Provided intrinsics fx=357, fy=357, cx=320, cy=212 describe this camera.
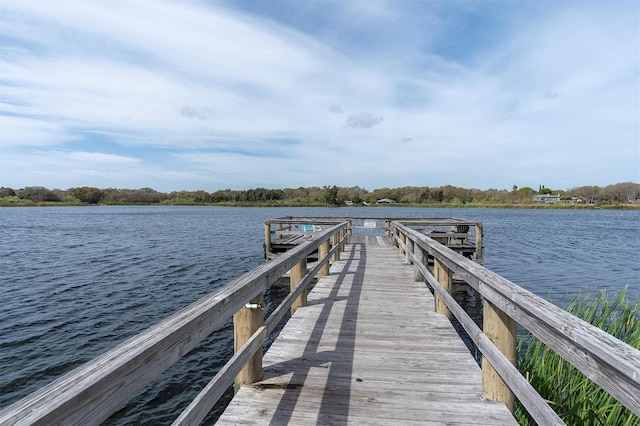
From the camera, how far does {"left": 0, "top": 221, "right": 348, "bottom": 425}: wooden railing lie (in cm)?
91

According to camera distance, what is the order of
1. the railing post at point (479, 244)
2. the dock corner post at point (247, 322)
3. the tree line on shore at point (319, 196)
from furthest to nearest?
the tree line on shore at point (319, 196) < the railing post at point (479, 244) < the dock corner post at point (247, 322)

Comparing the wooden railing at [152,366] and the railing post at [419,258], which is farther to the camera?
the railing post at [419,258]

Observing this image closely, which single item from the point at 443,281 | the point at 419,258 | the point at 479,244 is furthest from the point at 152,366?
the point at 479,244

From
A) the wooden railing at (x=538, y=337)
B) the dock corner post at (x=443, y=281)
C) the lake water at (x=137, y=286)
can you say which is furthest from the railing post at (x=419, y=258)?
the lake water at (x=137, y=286)

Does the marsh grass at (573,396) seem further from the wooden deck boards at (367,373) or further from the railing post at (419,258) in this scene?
the railing post at (419,258)

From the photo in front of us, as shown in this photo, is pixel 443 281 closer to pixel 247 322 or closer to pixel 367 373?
pixel 367 373

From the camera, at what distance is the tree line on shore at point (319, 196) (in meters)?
110

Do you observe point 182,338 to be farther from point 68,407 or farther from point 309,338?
point 309,338

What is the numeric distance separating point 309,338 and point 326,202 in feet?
361

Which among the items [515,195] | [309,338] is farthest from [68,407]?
[515,195]

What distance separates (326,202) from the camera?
114m

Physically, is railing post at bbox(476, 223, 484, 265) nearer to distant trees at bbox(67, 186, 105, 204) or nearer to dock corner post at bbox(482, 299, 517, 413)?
dock corner post at bbox(482, 299, 517, 413)

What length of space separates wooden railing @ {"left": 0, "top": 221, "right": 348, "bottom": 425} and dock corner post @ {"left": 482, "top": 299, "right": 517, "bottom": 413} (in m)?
1.63

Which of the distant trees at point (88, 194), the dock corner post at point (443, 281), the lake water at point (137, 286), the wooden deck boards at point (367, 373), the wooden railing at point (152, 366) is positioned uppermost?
the distant trees at point (88, 194)
